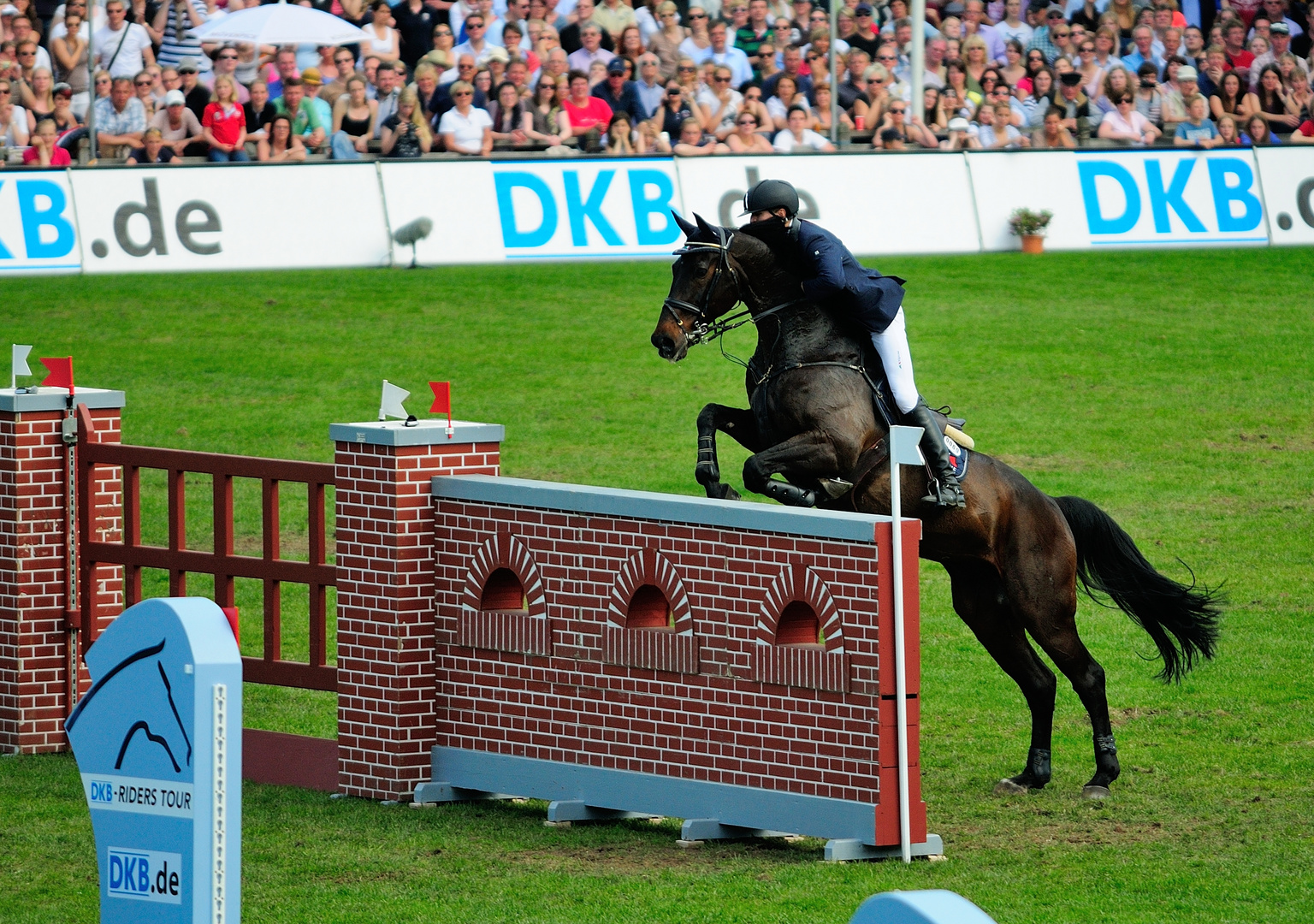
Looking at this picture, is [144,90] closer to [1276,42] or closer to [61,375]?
[61,375]

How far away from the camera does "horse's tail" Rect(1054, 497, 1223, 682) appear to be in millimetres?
10312

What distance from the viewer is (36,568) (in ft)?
36.8

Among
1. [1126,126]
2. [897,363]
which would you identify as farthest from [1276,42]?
[897,363]

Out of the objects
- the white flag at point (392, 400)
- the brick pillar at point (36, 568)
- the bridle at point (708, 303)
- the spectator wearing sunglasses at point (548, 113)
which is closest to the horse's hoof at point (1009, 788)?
the bridle at point (708, 303)

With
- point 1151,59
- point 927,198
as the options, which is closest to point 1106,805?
point 927,198

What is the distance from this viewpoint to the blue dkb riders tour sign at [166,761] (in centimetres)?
536

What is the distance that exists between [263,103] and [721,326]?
13.3 m

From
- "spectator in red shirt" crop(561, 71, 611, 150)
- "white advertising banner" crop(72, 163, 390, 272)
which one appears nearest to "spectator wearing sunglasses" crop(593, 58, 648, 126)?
"spectator in red shirt" crop(561, 71, 611, 150)

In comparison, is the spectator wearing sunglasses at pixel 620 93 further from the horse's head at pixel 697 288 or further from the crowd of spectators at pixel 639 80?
the horse's head at pixel 697 288

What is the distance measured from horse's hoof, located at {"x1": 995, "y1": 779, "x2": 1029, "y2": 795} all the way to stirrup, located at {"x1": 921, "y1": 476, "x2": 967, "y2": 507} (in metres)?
1.32

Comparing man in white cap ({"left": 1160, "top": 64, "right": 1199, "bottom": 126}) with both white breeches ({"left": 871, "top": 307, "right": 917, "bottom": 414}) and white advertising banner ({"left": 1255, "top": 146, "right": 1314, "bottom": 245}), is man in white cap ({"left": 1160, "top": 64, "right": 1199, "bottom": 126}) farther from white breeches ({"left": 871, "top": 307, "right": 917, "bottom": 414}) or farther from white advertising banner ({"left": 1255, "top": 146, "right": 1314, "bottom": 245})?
white breeches ({"left": 871, "top": 307, "right": 917, "bottom": 414})

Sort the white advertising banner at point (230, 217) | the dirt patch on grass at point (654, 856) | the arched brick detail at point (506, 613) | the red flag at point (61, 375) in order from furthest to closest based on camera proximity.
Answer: the white advertising banner at point (230, 217) → the red flag at point (61, 375) → the arched brick detail at point (506, 613) → the dirt patch on grass at point (654, 856)

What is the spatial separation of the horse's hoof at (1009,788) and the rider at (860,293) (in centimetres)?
132

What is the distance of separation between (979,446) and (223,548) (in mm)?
8629
